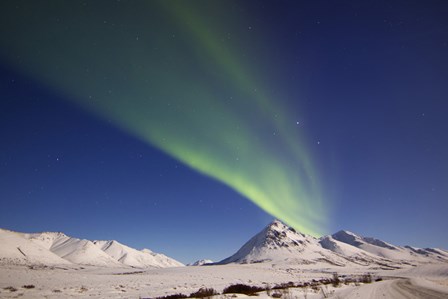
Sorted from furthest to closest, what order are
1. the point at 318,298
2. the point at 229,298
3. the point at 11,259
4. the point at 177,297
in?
the point at 11,259
the point at 177,297
the point at 229,298
the point at 318,298

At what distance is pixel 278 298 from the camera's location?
19453mm

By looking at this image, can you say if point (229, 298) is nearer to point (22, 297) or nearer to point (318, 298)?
point (318, 298)

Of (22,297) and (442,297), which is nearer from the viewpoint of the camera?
(442,297)

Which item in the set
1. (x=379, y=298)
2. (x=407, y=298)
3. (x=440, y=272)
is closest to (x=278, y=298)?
(x=379, y=298)

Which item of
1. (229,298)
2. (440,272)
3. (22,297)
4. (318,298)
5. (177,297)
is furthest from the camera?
(440,272)

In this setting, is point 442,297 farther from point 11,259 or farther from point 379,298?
point 11,259

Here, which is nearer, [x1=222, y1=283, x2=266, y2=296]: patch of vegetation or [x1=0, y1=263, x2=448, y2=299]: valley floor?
[x1=0, y1=263, x2=448, y2=299]: valley floor

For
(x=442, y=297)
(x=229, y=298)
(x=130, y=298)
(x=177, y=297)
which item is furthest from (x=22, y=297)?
(x=442, y=297)

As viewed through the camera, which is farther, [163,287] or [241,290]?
[163,287]

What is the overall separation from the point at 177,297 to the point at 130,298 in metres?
3.77

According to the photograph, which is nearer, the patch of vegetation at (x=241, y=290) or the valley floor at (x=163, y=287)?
the valley floor at (x=163, y=287)

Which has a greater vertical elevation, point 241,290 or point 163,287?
point 241,290

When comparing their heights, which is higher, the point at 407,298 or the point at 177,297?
the point at 407,298

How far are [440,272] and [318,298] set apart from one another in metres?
92.4
